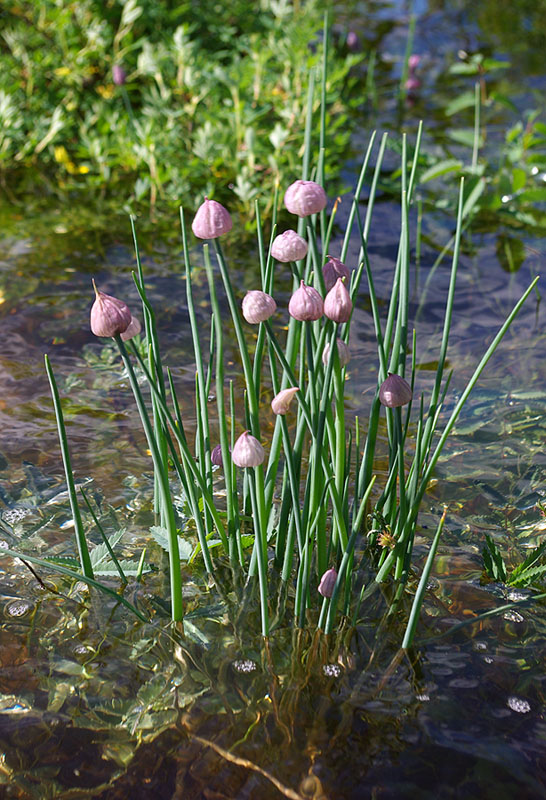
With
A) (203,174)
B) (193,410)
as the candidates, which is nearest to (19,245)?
(203,174)

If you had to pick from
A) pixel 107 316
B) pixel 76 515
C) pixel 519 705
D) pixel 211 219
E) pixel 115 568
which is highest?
pixel 211 219

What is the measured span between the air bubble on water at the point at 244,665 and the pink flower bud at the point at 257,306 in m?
0.65

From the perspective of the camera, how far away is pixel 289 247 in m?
1.02

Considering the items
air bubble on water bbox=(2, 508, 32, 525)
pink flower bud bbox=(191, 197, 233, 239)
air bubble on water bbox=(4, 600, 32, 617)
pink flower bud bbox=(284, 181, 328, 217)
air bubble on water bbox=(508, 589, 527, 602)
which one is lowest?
air bubble on water bbox=(508, 589, 527, 602)

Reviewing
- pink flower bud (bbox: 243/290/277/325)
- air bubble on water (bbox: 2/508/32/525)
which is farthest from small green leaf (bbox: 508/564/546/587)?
air bubble on water (bbox: 2/508/32/525)

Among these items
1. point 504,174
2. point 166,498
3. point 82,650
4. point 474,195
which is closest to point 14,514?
point 82,650

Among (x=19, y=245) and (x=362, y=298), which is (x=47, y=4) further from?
(x=362, y=298)

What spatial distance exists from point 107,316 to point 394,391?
438 mm

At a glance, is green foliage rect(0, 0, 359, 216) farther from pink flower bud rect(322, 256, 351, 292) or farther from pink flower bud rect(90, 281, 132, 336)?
pink flower bud rect(90, 281, 132, 336)

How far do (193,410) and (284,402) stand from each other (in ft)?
3.34

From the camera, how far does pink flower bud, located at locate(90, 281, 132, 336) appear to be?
3.33ft

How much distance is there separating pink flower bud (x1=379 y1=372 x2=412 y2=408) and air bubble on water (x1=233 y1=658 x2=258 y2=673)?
1.81 ft

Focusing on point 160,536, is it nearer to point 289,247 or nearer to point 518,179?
point 289,247

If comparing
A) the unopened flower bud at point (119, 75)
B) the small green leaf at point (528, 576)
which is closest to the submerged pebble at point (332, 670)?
the small green leaf at point (528, 576)
